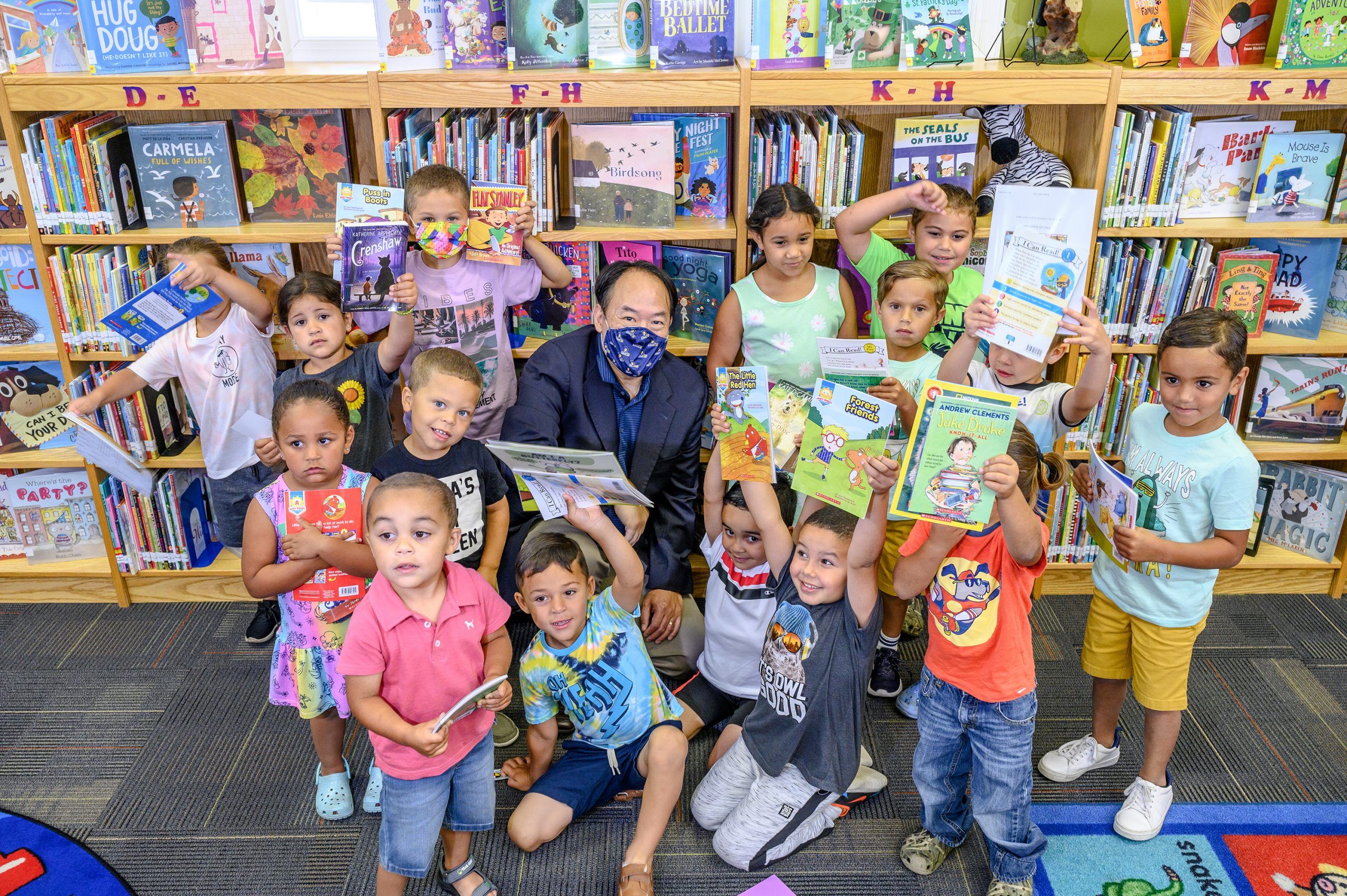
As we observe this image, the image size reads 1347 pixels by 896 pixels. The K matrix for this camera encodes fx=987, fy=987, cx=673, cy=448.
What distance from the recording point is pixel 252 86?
307cm

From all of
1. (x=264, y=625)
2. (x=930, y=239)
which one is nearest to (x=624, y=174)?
(x=930, y=239)

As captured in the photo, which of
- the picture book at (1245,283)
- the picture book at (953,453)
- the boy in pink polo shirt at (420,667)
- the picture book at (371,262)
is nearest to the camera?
the picture book at (953,453)

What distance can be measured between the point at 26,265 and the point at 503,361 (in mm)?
1704

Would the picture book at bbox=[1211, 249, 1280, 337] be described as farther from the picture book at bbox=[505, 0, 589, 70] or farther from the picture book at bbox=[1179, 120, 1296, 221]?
the picture book at bbox=[505, 0, 589, 70]

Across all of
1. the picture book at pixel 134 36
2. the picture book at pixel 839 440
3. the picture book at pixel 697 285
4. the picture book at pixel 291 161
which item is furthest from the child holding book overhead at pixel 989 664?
the picture book at pixel 134 36

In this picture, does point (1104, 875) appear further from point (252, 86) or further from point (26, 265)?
point (26, 265)

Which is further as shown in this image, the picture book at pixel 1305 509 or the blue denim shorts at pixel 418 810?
the picture book at pixel 1305 509

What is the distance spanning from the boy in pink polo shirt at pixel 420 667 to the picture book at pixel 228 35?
1.73 meters

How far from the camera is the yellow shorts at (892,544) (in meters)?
2.95

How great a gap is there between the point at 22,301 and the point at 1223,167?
13.6 ft

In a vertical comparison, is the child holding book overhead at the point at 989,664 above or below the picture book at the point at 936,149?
below

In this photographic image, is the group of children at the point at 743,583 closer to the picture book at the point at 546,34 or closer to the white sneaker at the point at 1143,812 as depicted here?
the white sneaker at the point at 1143,812

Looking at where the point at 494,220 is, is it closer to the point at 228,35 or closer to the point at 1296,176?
the point at 228,35

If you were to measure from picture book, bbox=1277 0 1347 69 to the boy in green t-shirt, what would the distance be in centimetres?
109
